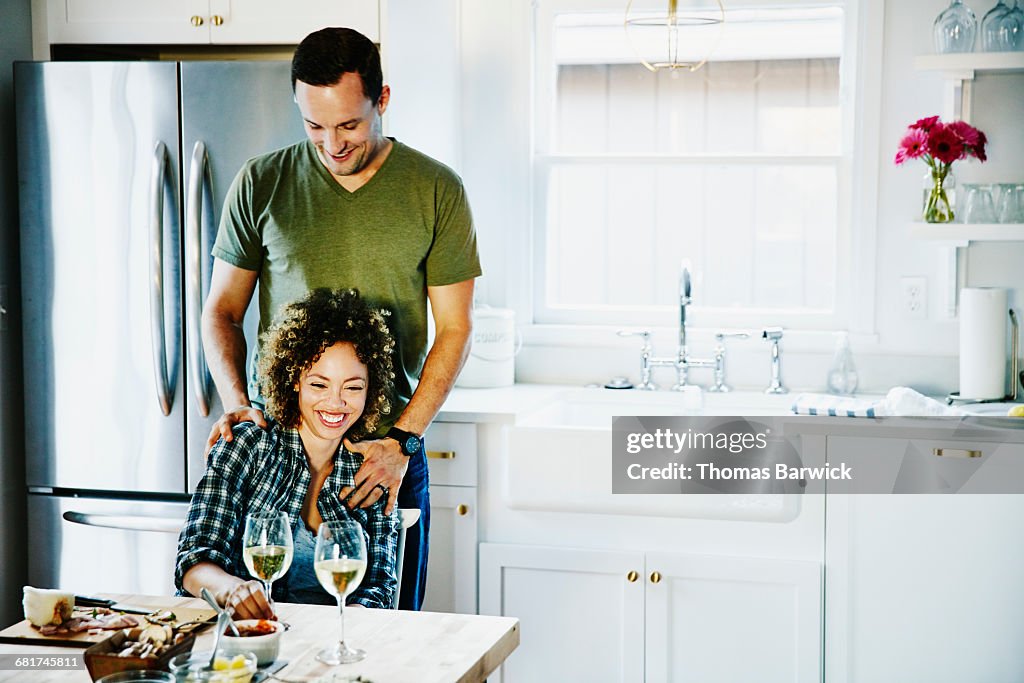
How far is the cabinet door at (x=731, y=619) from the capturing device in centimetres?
287

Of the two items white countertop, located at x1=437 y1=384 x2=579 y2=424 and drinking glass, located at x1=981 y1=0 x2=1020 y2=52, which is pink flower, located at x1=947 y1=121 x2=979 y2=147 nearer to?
drinking glass, located at x1=981 y1=0 x2=1020 y2=52

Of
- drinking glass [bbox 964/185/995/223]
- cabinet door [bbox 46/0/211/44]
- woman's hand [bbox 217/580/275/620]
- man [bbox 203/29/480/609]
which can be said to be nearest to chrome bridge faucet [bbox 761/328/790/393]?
drinking glass [bbox 964/185/995/223]

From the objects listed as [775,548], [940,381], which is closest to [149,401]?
[775,548]

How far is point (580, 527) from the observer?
3.01 meters

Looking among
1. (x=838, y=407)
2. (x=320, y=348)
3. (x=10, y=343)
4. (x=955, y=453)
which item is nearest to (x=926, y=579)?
(x=955, y=453)

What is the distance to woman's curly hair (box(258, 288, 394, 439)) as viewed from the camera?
248 cm

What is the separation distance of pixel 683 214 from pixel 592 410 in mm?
659

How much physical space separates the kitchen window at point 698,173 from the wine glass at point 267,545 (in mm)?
1978

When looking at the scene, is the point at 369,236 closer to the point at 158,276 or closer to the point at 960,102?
the point at 158,276

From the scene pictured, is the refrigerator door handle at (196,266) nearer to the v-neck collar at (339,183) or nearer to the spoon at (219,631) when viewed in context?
the v-neck collar at (339,183)

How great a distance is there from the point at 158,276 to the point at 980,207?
82.9 inches

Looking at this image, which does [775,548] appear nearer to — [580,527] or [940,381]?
[580,527]

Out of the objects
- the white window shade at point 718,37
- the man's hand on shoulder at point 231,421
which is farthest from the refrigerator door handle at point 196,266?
the white window shade at point 718,37

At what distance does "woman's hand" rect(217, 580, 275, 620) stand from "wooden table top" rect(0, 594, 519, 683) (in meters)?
0.05
